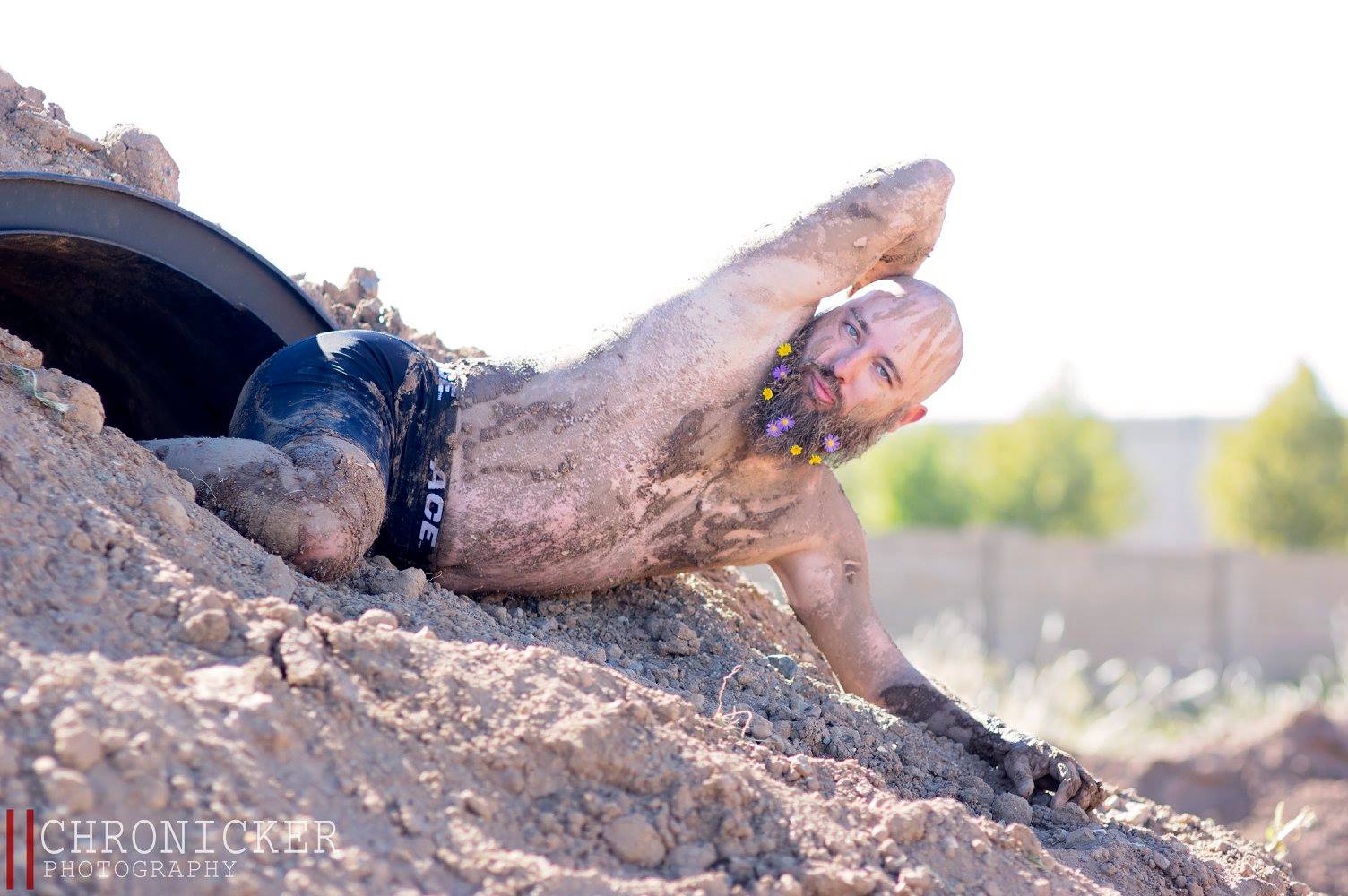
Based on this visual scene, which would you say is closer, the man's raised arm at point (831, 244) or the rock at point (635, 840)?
the rock at point (635, 840)

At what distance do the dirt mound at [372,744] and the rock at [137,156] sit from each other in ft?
4.86

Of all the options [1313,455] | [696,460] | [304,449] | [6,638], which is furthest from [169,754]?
[1313,455]

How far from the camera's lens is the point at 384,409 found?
3.01 metres

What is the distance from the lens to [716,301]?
3199 mm

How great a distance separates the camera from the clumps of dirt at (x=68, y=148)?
3.40 meters

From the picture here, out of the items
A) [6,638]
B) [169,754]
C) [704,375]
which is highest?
[704,375]

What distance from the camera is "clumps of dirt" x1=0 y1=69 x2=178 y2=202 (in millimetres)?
3404

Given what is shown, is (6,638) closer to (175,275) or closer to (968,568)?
(175,275)

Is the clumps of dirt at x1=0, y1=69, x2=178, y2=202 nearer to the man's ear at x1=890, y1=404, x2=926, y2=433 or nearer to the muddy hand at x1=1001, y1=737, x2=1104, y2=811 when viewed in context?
the man's ear at x1=890, y1=404, x2=926, y2=433

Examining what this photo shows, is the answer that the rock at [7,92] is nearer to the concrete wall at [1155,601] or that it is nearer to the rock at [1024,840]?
the rock at [1024,840]

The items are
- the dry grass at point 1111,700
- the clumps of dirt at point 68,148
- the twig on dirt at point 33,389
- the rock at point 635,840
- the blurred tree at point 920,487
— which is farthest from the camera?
the blurred tree at point 920,487

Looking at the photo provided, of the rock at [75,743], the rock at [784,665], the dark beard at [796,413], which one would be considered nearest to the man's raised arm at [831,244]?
the dark beard at [796,413]

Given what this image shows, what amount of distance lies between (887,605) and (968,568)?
935 mm

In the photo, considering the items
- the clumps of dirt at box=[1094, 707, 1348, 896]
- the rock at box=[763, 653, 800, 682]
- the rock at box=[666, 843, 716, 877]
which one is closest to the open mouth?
the rock at box=[763, 653, 800, 682]
